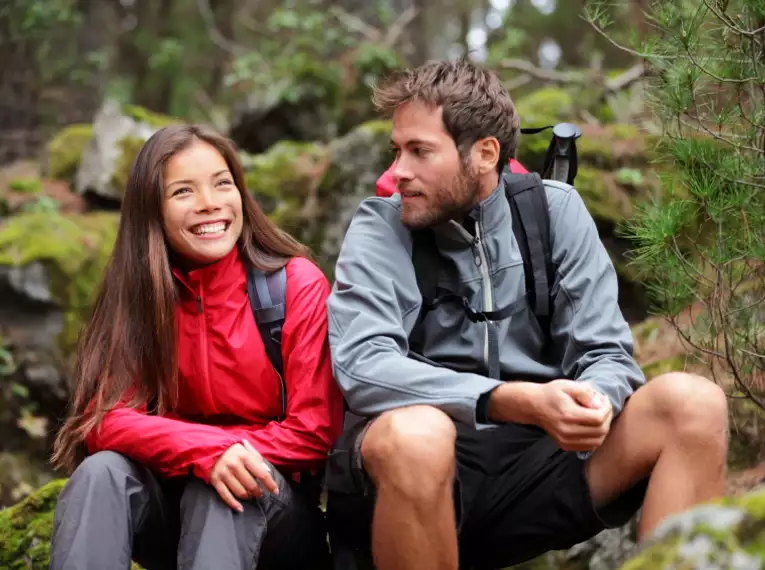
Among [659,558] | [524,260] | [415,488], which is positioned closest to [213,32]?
[524,260]

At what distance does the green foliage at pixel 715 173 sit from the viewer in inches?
131

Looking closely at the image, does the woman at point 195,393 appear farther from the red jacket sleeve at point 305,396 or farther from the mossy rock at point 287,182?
the mossy rock at point 287,182

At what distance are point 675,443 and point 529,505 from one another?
57cm

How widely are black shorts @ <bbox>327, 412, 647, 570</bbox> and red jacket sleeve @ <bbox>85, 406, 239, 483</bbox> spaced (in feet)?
1.23

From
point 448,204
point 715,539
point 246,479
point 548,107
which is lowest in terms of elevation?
point 246,479

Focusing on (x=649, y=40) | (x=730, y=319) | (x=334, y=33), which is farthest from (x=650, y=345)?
(x=334, y=33)

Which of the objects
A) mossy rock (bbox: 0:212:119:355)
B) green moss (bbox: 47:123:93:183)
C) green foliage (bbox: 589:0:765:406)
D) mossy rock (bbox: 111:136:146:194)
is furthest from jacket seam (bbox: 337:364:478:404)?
green moss (bbox: 47:123:93:183)

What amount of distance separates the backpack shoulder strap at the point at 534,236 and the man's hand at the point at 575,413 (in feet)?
1.70

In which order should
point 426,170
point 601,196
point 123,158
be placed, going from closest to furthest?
point 426,170
point 601,196
point 123,158

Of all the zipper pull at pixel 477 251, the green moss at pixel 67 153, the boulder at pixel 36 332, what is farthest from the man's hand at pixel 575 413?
the green moss at pixel 67 153

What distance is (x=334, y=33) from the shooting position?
10617mm

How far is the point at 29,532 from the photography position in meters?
3.80

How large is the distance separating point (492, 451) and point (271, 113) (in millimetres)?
7082

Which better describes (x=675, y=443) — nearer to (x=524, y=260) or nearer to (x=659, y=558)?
(x=524, y=260)
